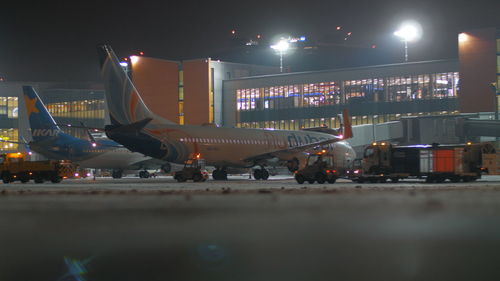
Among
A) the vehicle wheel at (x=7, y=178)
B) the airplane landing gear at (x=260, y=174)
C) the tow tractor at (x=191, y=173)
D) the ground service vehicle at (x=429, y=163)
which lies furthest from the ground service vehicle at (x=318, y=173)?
the vehicle wheel at (x=7, y=178)

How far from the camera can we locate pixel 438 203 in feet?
49.8

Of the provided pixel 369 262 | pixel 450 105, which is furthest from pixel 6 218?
pixel 450 105

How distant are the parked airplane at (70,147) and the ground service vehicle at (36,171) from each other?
8438 mm

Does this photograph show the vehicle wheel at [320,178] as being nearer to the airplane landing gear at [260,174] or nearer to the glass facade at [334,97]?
the airplane landing gear at [260,174]

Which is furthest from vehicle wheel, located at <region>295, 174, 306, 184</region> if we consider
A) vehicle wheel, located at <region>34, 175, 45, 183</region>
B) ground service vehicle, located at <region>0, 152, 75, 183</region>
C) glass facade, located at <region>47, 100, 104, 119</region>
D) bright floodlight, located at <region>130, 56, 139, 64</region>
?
glass facade, located at <region>47, 100, 104, 119</region>

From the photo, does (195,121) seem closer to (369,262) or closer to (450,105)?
(450,105)

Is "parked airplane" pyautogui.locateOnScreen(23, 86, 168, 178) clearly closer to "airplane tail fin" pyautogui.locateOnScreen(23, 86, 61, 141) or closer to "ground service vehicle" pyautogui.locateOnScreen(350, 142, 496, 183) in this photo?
"airplane tail fin" pyautogui.locateOnScreen(23, 86, 61, 141)

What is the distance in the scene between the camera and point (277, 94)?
104 metres

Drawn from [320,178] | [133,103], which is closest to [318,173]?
[320,178]

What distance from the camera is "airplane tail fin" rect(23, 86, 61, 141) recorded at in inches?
2147

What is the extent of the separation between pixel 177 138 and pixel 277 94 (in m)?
62.3

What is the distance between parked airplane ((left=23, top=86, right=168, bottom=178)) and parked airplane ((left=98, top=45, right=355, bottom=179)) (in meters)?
12.8

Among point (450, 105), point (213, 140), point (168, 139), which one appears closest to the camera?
point (168, 139)

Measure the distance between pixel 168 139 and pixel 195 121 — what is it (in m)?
60.8
